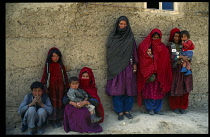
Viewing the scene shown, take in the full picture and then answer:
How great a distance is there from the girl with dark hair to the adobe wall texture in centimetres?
30

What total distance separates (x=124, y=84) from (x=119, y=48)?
676 millimetres

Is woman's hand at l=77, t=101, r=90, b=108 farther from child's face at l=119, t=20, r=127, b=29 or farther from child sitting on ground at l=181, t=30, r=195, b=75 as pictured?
child sitting on ground at l=181, t=30, r=195, b=75

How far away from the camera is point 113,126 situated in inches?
128

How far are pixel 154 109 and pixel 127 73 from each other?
3.14ft

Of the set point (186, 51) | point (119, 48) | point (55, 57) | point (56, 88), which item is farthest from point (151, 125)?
point (55, 57)

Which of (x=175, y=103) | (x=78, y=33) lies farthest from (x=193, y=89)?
(x=78, y=33)

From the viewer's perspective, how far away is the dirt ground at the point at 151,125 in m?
3.11

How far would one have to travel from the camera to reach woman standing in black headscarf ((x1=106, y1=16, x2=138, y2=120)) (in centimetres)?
351

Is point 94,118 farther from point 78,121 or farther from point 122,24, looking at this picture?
point 122,24

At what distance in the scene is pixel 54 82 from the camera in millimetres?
3311

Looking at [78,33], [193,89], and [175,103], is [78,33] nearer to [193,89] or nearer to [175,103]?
[175,103]

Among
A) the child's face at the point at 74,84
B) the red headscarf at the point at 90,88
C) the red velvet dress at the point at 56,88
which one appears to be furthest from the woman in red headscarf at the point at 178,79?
the red velvet dress at the point at 56,88

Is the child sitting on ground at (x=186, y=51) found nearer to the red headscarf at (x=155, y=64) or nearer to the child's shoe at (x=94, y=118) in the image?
the red headscarf at (x=155, y=64)

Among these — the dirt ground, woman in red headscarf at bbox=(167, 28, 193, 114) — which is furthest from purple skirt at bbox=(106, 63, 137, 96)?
woman in red headscarf at bbox=(167, 28, 193, 114)
